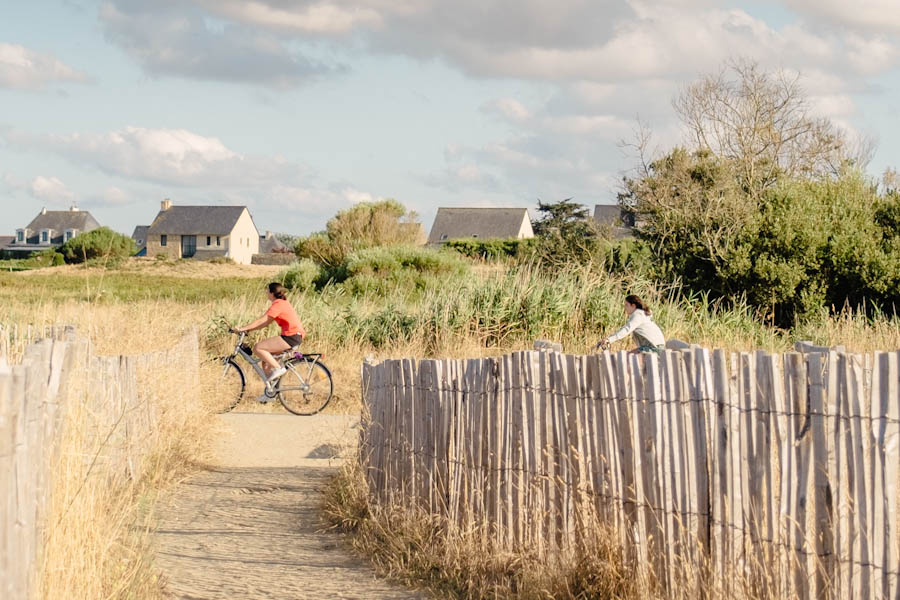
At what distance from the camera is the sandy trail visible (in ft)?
19.5

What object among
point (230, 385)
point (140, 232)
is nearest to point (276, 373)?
point (230, 385)

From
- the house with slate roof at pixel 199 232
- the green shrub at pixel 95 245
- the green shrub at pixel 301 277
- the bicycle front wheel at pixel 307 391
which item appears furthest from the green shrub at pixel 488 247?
the house with slate roof at pixel 199 232

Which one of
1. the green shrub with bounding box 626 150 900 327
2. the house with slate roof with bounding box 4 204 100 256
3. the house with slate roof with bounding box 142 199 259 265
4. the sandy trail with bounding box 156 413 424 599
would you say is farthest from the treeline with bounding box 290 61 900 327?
the house with slate roof with bounding box 4 204 100 256

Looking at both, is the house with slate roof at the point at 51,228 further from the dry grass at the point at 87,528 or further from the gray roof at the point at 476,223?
the dry grass at the point at 87,528

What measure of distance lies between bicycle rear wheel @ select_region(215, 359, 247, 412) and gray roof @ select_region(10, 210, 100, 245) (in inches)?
3471

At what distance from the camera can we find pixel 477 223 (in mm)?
77938

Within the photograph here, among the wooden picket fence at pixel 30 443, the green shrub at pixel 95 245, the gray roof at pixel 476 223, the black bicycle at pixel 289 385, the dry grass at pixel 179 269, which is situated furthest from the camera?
the gray roof at pixel 476 223

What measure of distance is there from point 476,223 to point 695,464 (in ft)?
242

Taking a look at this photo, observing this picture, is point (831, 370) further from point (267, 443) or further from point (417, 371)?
point (267, 443)

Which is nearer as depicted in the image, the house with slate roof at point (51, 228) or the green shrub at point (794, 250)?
the green shrub at point (794, 250)

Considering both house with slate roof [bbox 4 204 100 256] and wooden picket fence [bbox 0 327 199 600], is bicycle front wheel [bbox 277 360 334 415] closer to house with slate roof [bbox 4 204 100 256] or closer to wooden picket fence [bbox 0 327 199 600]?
wooden picket fence [bbox 0 327 199 600]

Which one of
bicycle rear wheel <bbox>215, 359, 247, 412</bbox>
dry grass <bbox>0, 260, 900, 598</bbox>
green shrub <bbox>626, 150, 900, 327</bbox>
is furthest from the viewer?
green shrub <bbox>626, 150, 900, 327</bbox>

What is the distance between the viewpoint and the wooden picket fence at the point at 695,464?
13.1 ft

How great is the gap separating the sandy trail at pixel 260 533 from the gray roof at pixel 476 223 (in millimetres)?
66150
